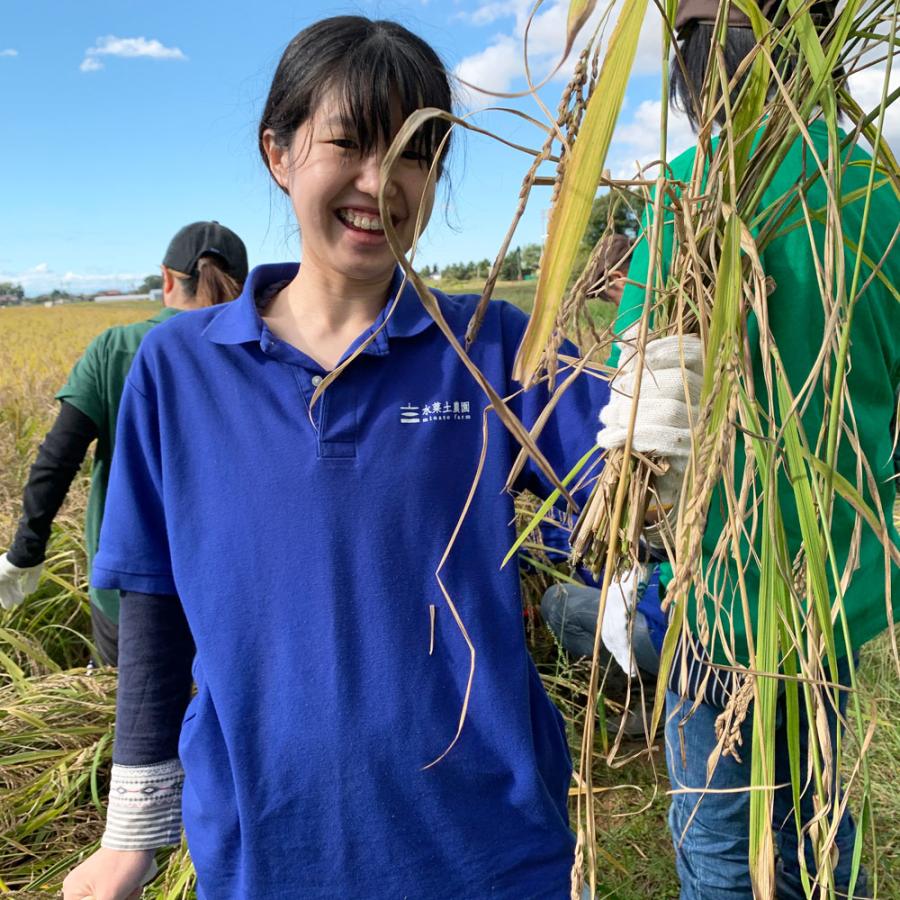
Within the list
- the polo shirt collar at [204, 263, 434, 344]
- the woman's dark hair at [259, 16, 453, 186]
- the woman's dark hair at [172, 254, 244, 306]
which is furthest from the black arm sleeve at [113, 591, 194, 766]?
the woman's dark hair at [172, 254, 244, 306]

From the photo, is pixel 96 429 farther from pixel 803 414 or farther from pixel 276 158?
pixel 803 414

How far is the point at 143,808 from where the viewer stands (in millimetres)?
1030

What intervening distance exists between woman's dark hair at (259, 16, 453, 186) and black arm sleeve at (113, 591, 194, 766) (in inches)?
24.7

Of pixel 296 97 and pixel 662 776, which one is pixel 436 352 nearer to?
pixel 296 97

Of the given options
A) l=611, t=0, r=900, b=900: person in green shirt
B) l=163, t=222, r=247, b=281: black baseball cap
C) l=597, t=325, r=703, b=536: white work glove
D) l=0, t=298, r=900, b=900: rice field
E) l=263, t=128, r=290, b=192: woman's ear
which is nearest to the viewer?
l=597, t=325, r=703, b=536: white work glove

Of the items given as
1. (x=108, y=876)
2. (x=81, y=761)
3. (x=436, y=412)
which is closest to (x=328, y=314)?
(x=436, y=412)

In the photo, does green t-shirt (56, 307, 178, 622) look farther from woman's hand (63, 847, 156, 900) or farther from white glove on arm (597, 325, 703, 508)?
white glove on arm (597, 325, 703, 508)

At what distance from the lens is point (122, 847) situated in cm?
102

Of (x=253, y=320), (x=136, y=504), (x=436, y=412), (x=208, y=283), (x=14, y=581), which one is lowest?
(x=14, y=581)

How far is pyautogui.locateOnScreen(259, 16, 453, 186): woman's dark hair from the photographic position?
0.95m

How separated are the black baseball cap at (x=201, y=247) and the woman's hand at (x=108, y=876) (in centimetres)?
184

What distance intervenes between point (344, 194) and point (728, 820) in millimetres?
1013

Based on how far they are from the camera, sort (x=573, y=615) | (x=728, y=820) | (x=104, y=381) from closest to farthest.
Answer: (x=728, y=820)
(x=104, y=381)
(x=573, y=615)

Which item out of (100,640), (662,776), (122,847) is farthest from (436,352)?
(662,776)
